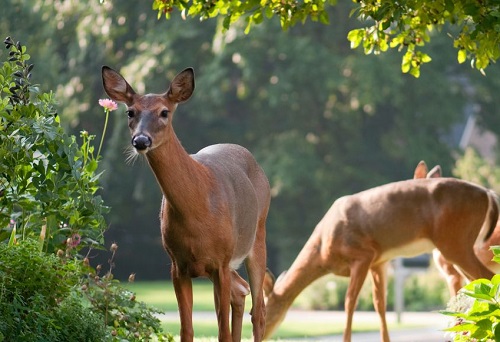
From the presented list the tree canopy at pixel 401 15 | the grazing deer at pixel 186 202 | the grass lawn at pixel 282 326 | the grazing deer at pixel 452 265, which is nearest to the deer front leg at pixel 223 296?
the grazing deer at pixel 186 202

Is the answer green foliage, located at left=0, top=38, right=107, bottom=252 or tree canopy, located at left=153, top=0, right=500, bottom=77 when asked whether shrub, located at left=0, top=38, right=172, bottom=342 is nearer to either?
green foliage, located at left=0, top=38, right=107, bottom=252

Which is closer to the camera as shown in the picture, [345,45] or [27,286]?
[27,286]

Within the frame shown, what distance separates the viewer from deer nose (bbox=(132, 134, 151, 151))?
6.18 metres

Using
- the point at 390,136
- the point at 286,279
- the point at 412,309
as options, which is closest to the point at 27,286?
the point at 286,279

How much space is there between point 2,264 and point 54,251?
1210 mm

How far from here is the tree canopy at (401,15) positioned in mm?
7520

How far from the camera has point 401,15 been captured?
7.91 metres

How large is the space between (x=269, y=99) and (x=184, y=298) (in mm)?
23086

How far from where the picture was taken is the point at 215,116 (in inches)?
1220

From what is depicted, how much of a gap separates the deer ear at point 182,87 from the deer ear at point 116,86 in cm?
24

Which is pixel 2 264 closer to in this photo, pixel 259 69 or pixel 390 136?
pixel 259 69

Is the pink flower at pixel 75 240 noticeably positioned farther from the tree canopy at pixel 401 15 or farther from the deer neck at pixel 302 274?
the deer neck at pixel 302 274

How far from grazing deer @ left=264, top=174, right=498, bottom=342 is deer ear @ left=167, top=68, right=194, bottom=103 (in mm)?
4216

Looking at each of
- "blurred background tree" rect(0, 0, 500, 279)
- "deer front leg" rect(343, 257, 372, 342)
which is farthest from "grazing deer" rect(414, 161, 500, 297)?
"blurred background tree" rect(0, 0, 500, 279)
